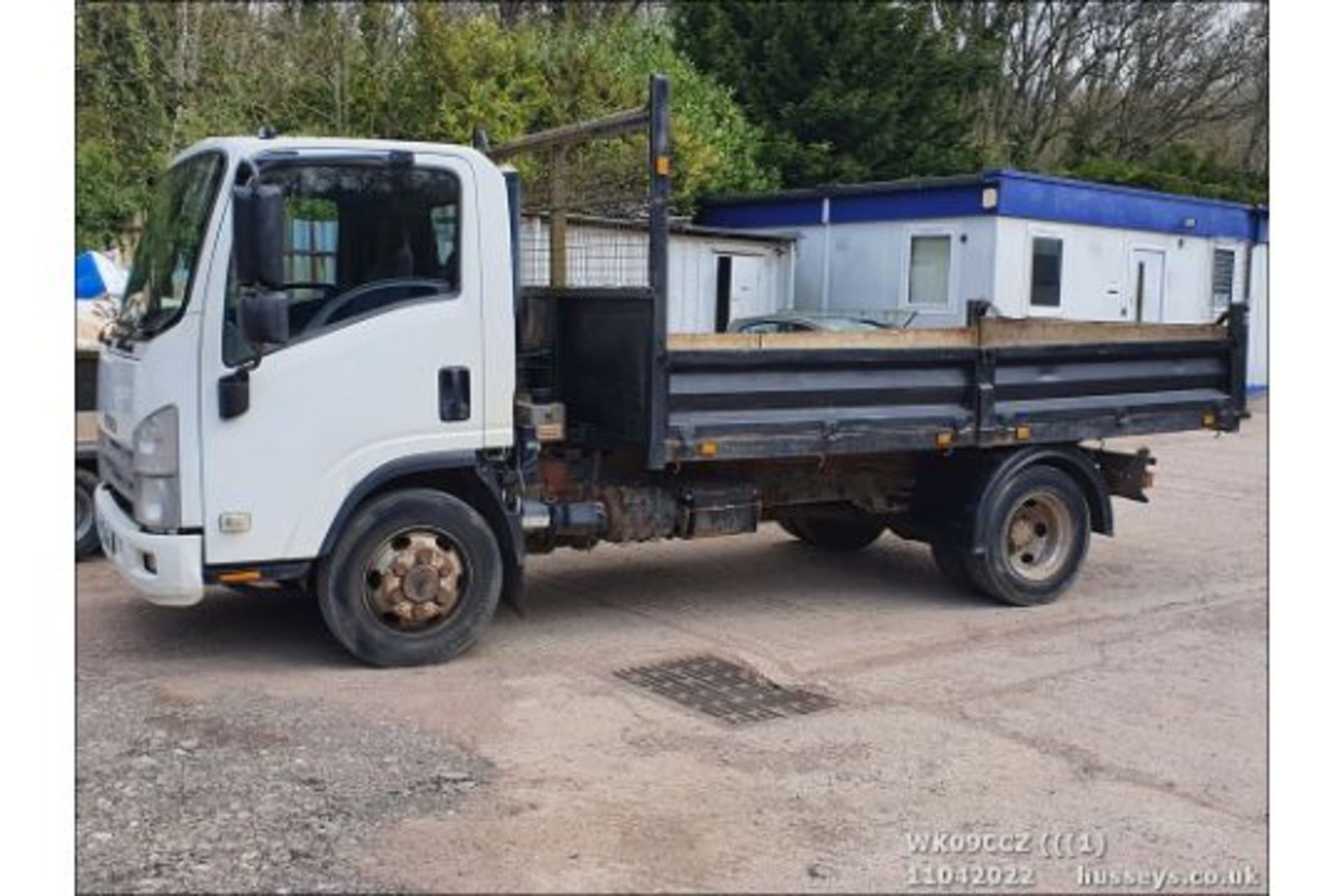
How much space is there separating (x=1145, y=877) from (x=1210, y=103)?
103 ft

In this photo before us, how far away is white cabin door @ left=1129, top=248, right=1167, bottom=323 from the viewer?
64.1ft

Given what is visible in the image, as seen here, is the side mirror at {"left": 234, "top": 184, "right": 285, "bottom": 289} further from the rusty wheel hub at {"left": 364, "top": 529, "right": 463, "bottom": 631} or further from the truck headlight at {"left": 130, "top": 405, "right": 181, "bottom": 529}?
the rusty wheel hub at {"left": 364, "top": 529, "right": 463, "bottom": 631}

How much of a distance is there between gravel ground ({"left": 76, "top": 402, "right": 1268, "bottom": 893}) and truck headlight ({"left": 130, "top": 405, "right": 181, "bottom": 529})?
827 mm

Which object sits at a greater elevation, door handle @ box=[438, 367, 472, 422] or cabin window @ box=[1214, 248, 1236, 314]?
cabin window @ box=[1214, 248, 1236, 314]

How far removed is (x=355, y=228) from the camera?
245 inches

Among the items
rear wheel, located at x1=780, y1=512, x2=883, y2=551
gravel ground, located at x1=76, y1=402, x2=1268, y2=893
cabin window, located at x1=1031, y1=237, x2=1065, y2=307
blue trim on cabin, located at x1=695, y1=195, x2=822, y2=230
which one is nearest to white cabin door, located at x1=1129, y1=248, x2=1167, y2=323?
cabin window, located at x1=1031, y1=237, x2=1065, y2=307

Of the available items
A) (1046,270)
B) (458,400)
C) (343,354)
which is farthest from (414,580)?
(1046,270)

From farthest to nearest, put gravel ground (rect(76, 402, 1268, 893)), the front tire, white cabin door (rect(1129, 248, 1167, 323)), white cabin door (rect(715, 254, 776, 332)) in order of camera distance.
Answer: white cabin door (rect(1129, 248, 1167, 323)) → white cabin door (rect(715, 254, 776, 332)) → the front tire → gravel ground (rect(76, 402, 1268, 893))

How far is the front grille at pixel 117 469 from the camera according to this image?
20.1 feet

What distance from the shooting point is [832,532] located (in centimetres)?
961

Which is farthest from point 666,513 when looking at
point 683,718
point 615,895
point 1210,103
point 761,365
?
point 1210,103

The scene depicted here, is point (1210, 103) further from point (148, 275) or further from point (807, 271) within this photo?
point (148, 275)

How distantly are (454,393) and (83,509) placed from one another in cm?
361

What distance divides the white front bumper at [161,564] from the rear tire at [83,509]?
2.65 metres
